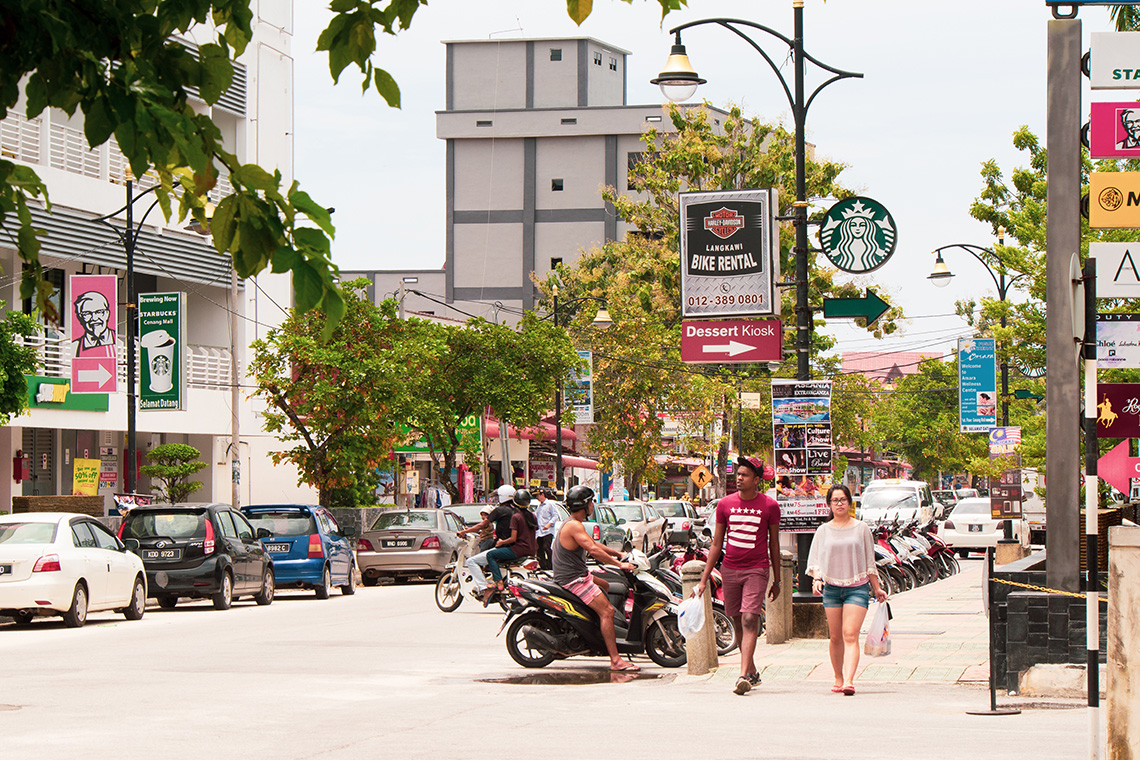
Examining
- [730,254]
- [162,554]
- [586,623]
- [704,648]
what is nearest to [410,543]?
[162,554]

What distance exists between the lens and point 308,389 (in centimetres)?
3516

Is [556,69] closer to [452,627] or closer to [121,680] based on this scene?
[452,627]

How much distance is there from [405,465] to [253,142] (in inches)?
641

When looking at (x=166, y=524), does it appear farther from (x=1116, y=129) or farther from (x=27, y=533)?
(x=1116, y=129)

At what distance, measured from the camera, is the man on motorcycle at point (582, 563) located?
13773mm

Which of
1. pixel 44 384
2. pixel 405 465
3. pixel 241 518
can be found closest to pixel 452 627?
pixel 241 518

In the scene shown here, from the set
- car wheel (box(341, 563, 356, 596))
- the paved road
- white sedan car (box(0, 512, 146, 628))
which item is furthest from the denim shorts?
car wheel (box(341, 563, 356, 596))

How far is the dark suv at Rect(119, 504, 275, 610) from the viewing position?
23.5 meters

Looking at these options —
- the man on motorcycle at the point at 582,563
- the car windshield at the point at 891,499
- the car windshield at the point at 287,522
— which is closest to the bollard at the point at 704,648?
the man on motorcycle at the point at 582,563

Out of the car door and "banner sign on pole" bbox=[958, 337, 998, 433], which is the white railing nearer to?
the car door

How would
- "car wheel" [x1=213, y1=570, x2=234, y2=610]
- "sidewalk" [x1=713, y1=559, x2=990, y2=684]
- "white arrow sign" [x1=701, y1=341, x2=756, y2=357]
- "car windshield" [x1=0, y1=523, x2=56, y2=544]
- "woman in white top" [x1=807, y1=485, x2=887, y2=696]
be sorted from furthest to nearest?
"car wheel" [x1=213, y1=570, x2=234, y2=610] → "car windshield" [x1=0, y1=523, x2=56, y2=544] → "white arrow sign" [x1=701, y1=341, x2=756, y2=357] → "sidewalk" [x1=713, y1=559, x2=990, y2=684] → "woman in white top" [x1=807, y1=485, x2=887, y2=696]

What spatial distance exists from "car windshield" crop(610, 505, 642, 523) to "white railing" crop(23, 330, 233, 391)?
10954mm

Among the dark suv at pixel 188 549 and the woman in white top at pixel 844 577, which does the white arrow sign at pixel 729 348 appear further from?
the dark suv at pixel 188 549

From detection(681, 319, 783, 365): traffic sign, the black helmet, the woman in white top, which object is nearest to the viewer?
the woman in white top
